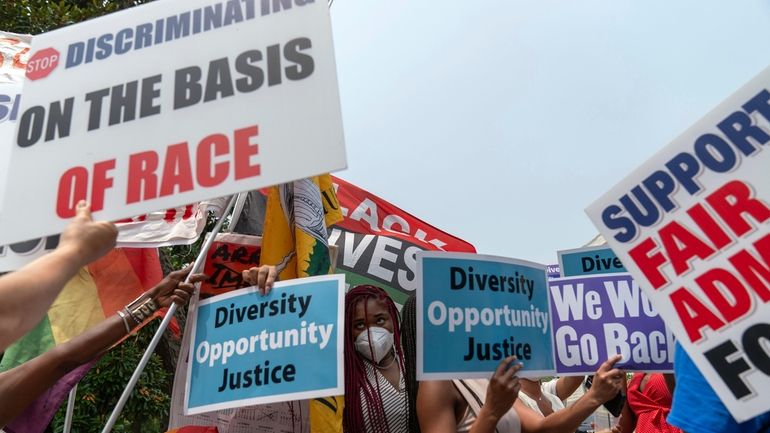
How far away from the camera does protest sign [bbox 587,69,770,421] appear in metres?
1.62

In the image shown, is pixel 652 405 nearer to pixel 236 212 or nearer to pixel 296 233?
pixel 296 233

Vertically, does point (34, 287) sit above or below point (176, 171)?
below

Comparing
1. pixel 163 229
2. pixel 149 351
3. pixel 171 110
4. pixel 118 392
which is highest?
pixel 118 392

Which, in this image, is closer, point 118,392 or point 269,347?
point 269,347

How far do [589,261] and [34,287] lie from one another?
11.3 feet

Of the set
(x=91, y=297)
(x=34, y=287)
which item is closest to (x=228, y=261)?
(x=91, y=297)

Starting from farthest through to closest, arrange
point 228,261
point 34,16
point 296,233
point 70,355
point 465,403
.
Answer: point 34,16 → point 228,261 → point 296,233 → point 465,403 → point 70,355

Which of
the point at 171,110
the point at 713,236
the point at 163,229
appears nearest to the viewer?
the point at 713,236

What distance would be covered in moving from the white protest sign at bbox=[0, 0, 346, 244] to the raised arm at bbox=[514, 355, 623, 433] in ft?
5.48

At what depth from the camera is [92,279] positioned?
3.55 metres

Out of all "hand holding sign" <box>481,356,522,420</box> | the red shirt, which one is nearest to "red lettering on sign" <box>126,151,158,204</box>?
"hand holding sign" <box>481,356,522,420</box>

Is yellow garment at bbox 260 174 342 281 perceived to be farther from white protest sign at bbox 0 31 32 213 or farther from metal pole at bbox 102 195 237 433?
white protest sign at bbox 0 31 32 213

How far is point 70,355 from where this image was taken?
2.44m

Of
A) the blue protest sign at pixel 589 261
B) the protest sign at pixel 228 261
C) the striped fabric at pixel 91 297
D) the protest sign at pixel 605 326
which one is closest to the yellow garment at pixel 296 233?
the protest sign at pixel 228 261
